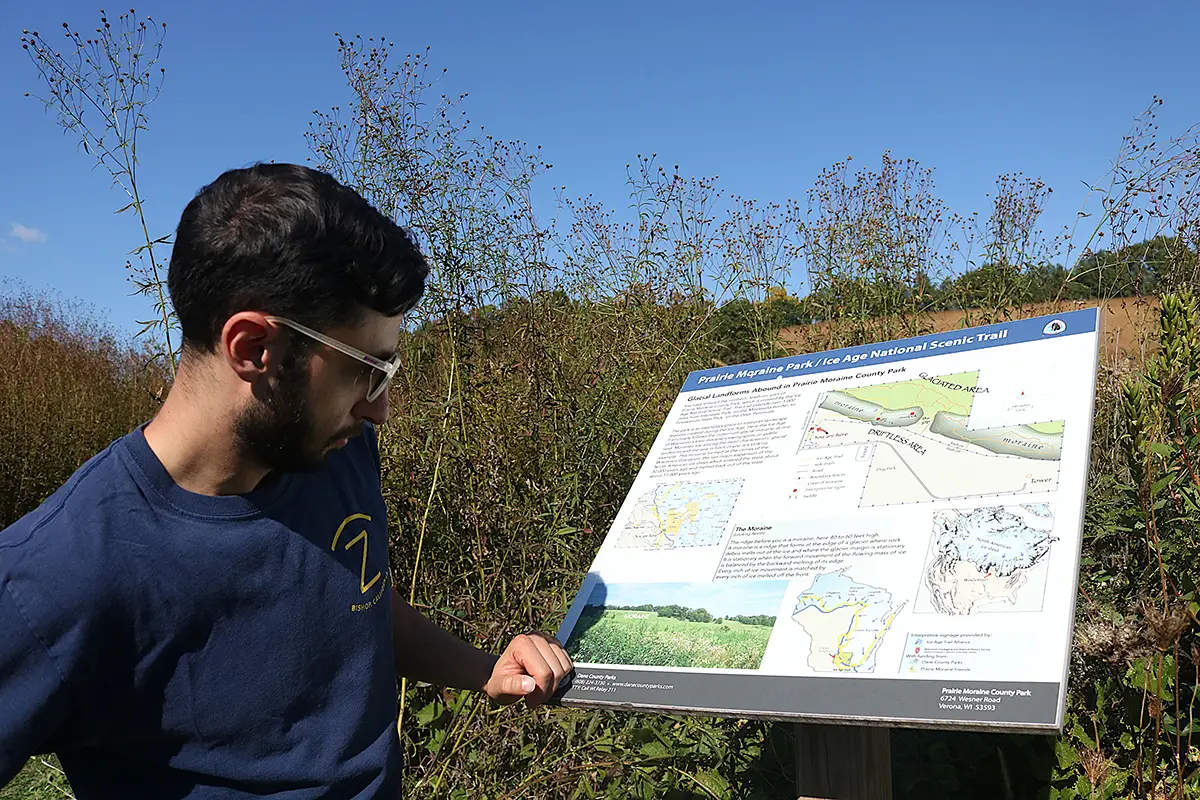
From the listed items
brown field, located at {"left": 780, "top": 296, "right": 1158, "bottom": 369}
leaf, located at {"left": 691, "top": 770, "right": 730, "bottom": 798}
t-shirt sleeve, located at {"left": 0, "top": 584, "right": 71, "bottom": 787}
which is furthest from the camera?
brown field, located at {"left": 780, "top": 296, "right": 1158, "bottom": 369}

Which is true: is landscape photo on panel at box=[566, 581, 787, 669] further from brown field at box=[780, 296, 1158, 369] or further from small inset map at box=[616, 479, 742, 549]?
brown field at box=[780, 296, 1158, 369]

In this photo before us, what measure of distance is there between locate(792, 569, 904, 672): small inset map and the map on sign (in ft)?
0.75

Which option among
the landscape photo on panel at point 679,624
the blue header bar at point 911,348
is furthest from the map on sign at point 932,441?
the landscape photo on panel at point 679,624

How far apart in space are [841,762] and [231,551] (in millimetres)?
1213

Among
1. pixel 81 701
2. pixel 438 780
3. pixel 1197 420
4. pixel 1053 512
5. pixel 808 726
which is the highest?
pixel 1197 420

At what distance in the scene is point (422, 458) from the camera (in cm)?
346

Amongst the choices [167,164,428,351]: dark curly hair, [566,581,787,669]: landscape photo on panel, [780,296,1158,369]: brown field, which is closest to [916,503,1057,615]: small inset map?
[566,581,787,669]: landscape photo on panel

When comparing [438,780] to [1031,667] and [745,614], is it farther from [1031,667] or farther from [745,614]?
[1031,667]

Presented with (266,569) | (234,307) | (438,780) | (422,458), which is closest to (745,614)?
(266,569)

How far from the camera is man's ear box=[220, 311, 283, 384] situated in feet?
4.94

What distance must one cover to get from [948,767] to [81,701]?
7.30 ft

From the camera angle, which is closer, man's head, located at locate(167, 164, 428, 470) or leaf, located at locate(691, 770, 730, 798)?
man's head, located at locate(167, 164, 428, 470)

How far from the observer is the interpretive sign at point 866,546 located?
64.8 inches

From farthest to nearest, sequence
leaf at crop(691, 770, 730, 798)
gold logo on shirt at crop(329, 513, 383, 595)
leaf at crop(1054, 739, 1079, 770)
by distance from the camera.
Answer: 1. leaf at crop(691, 770, 730, 798)
2. leaf at crop(1054, 739, 1079, 770)
3. gold logo on shirt at crop(329, 513, 383, 595)
